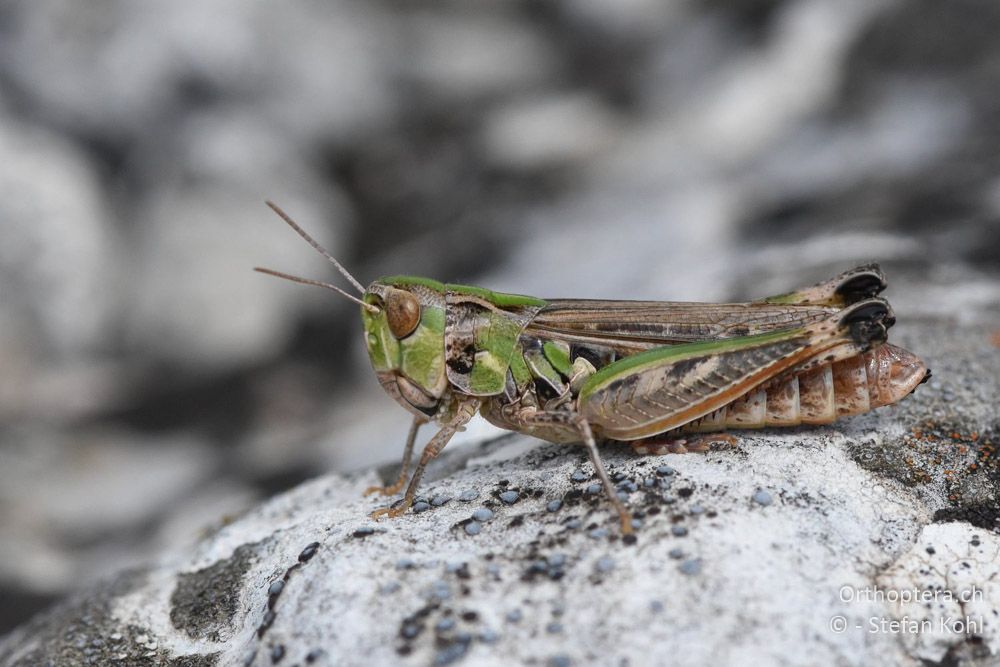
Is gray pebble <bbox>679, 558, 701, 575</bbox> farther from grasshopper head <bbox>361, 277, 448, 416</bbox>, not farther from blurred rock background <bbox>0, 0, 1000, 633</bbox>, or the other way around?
blurred rock background <bbox>0, 0, 1000, 633</bbox>

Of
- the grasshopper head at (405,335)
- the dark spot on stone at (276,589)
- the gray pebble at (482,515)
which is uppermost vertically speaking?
the grasshopper head at (405,335)

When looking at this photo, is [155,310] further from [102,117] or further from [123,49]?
[123,49]

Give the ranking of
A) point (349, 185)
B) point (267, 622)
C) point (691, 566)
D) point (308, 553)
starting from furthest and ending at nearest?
point (349, 185) < point (308, 553) < point (267, 622) < point (691, 566)

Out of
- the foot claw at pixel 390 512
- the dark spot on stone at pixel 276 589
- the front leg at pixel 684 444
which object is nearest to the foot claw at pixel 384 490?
the foot claw at pixel 390 512

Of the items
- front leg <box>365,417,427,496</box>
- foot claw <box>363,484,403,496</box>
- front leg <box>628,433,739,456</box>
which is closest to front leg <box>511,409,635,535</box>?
front leg <box>628,433,739,456</box>

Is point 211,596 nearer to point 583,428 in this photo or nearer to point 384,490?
point 384,490

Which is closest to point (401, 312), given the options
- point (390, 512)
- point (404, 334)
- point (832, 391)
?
point (404, 334)

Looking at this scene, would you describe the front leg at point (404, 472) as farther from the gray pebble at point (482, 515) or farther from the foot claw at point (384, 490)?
the gray pebble at point (482, 515)
